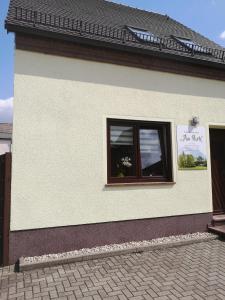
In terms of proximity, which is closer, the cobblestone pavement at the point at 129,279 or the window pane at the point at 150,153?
the cobblestone pavement at the point at 129,279

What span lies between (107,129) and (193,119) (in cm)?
229

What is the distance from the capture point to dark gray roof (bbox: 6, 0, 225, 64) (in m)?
5.64

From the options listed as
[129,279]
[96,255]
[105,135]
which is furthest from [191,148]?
[129,279]

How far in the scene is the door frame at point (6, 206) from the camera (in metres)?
4.96

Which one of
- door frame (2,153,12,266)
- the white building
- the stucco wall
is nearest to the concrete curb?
door frame (2,153,12,266)

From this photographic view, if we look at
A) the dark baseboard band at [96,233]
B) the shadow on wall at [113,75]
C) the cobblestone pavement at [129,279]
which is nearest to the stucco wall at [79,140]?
the shadow on wall at [113,75]

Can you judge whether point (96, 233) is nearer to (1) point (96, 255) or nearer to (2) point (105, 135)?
(1) point (96, 255)

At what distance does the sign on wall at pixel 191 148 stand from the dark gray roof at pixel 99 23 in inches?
73.4

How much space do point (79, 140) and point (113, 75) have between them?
5.62ft

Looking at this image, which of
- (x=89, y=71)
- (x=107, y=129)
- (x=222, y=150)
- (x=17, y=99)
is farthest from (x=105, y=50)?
(x=222, y=150)

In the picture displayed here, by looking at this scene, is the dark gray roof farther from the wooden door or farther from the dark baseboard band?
the dark baseboard band

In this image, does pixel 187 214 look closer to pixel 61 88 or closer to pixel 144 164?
pixel 144 164

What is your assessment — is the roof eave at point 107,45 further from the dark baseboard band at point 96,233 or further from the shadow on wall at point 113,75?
the dark baseboard band at point 96,233

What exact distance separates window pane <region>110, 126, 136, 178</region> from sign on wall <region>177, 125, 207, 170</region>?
119 cm
